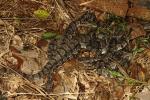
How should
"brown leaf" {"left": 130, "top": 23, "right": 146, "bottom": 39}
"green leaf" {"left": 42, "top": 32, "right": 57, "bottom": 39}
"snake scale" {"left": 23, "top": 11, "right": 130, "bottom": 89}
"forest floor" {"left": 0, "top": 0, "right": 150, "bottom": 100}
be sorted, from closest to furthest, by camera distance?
"forest floor" {"left": 0, "top": 0, "right": 150, "bottom": 100} → "snake scale" {"left": 23, "top": 11, "right": 130, "bottom": 89} → "green leaf" {"left": 42, "top": 32, "right": 57, "bottom": 39} → "brown leaf" {"left": 130, "top": 23, "right": 146, "bottom": 39}

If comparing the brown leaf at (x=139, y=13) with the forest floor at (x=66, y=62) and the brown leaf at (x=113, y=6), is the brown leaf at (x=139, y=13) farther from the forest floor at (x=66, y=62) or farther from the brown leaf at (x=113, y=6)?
the brown leaf at (x=113, y=6)

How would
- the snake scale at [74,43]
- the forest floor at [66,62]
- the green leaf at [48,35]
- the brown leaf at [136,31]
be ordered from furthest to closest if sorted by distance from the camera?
the brown leaf at [136,31] < the green leaf at [48,35] < the snake scale at [74,43] < the forest floor at [66,62]

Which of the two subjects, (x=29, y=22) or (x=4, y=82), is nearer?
(x=4, y=82)

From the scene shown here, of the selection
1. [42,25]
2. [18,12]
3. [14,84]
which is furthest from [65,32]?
[14,84]

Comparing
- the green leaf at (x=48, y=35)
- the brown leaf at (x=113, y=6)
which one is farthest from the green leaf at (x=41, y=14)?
the brown leaf at (x=113, y=6)

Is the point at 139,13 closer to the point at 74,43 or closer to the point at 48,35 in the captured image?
the point at 74,43

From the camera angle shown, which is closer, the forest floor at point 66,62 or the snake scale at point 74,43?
the forest floor at point 66,62

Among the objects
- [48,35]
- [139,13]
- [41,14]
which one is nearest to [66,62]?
[48,35]

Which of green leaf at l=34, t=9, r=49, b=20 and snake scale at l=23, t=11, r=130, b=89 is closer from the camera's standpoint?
snake scale at l=23, t=11, r=130, b=89

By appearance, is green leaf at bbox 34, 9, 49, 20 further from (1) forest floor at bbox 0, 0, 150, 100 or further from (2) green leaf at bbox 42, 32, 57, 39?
(2) green leaf at bbox 42, 32, 57, 39

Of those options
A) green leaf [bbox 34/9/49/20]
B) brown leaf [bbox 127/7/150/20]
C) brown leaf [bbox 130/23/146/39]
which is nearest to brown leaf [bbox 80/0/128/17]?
brown leaf [bbox 127/7/150/20]

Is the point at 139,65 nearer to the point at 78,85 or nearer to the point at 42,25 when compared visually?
the point at 78,85
